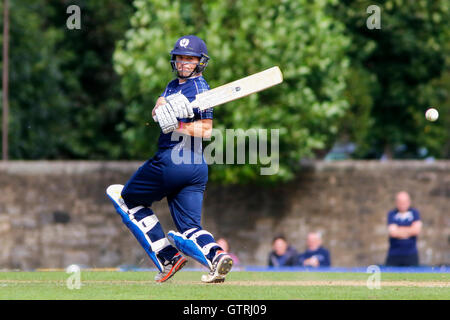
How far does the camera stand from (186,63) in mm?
9453

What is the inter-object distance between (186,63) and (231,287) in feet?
6.83

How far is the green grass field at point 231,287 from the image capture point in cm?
855

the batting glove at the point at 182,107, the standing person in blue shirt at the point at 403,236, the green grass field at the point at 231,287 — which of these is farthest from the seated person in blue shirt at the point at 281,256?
the batting glove at the point at 182,107

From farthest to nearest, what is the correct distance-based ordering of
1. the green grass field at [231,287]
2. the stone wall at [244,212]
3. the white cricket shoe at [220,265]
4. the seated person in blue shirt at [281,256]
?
the stone wall at [244,212] → the seated person in blue shirt at [281,256] → the white cricket shoe at [220,265] → the green grass field at [231,287]

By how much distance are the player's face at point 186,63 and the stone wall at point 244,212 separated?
12.7 meters

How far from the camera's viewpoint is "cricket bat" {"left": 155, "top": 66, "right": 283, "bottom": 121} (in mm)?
9180

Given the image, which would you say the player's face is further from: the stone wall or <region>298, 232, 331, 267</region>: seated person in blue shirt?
the stone wall

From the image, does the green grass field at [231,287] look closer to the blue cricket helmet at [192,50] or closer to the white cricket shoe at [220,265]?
the white cricket shoe at [220,265]

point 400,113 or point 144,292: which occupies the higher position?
point 400,113

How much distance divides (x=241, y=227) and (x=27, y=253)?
4662mm

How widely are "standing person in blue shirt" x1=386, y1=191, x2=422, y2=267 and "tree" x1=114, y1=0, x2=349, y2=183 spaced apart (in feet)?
13.6

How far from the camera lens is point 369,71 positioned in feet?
94.5
